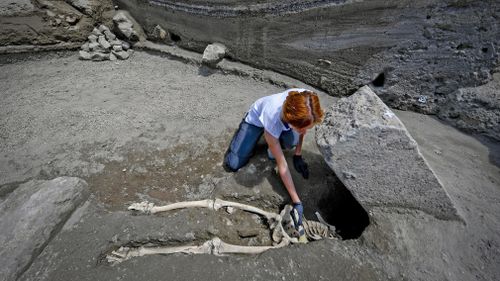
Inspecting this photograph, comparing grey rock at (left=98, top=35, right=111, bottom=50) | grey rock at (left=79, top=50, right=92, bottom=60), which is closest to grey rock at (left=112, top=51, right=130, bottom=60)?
grey rock at (left=98, top=35, right=111, bottom=50)

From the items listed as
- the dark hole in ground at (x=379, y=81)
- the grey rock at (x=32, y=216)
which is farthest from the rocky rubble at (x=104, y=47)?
the dark hole in ground at (x=379, y=81)

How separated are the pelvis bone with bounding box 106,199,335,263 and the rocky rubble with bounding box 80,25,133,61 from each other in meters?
3.11

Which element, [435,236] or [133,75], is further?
[133,75]

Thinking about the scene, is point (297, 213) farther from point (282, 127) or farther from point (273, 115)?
point (273, 115)

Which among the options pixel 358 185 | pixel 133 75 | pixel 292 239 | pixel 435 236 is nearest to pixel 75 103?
pixel 133 75

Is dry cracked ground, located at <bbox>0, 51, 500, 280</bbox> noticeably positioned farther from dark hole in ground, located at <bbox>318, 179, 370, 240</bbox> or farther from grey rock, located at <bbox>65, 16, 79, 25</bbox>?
grey rock, located at <bbox>65, 16, 79, 25</bbox>

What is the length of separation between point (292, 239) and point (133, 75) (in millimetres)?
3430

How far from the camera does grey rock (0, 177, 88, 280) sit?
204 centimetres

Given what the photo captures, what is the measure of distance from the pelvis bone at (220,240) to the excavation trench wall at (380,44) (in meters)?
1.94

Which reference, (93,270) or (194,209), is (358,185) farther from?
(93,270)

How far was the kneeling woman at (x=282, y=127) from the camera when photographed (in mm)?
2051

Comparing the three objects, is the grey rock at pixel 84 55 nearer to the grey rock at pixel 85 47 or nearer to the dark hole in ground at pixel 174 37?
the grey rock at pixel 85 47

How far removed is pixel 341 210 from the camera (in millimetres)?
2742

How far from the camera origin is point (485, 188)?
7.87 ft
